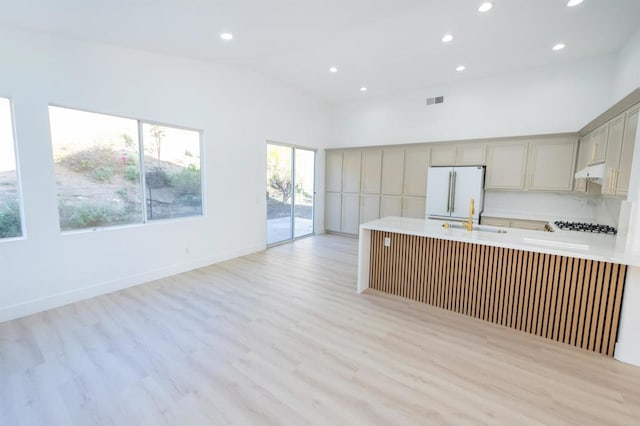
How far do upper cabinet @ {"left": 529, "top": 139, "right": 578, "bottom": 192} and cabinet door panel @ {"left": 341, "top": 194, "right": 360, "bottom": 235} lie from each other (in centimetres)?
346

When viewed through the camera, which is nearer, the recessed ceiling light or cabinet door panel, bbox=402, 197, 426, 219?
the recessed ceiling light

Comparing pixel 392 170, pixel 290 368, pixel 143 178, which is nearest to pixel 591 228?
pixel 392 170

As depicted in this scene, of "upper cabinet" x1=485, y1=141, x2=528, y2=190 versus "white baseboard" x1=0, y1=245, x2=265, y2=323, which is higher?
"upper cabinet" x1=485, y1=141, x2=528, y2=190

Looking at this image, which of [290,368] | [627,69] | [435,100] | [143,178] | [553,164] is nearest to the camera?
[290,368]

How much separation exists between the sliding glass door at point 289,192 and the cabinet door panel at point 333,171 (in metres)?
0.44

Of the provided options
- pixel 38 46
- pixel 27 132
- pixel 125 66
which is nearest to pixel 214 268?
pixel 27 132

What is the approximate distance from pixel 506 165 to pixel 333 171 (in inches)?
147

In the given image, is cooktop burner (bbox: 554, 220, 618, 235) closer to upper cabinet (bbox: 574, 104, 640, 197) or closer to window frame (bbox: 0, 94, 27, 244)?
upper cabinet (bbox: 574, 104, 640, 197)

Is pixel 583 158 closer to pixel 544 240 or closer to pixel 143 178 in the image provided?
pixel 544 240

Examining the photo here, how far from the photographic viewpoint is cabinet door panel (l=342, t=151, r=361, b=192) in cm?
675

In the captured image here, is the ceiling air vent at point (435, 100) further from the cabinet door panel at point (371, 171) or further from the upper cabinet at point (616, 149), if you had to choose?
the upper cabinet at point (616, 149)

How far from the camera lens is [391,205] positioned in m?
6.29

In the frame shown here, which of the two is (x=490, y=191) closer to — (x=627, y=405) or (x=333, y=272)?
(x=333, y=272)

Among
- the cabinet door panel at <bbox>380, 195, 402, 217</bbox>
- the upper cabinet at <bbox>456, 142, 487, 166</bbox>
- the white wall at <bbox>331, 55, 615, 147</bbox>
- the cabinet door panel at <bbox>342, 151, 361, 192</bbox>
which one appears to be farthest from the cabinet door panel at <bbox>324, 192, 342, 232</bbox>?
the upper cabinet at <bbox>456, 142, 487, 166</bbox>
